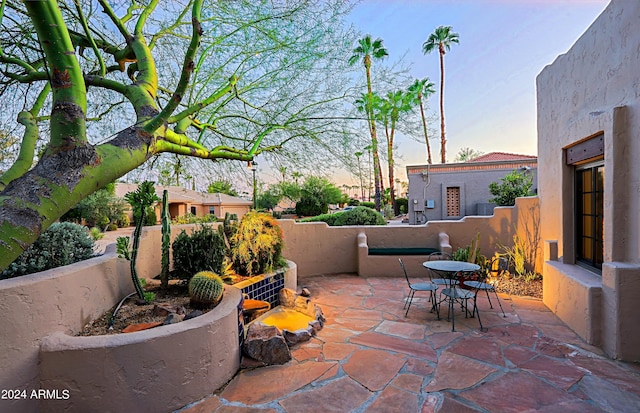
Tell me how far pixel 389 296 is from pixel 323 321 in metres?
1.88

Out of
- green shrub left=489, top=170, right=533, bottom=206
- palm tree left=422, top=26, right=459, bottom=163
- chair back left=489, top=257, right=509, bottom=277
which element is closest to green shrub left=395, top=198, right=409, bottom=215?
palm tree left=422, top=26, right=459, bottom=163

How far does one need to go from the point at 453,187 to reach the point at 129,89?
17.3 m

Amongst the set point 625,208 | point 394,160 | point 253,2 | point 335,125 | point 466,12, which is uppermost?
point 466,12

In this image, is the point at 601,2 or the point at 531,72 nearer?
the point at 601,2

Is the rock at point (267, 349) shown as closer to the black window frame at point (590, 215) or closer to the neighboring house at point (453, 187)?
the black window frame at point (590, 215)

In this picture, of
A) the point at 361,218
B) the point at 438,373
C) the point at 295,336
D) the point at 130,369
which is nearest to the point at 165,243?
the point at 130,369

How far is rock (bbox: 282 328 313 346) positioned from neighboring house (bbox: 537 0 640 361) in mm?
3616

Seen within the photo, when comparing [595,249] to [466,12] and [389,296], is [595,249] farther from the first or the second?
[466,12]

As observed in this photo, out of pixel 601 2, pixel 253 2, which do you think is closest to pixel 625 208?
pixel 601 2

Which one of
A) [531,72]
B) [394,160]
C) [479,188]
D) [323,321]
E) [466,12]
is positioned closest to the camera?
[323,321]

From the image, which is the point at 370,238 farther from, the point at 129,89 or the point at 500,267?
the point at 129,89

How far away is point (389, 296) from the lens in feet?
19.7

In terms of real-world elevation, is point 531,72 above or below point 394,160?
above

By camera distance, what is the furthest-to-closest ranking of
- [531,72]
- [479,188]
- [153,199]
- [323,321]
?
[479,188] < [531,72] < [323,321] < [153,199]
